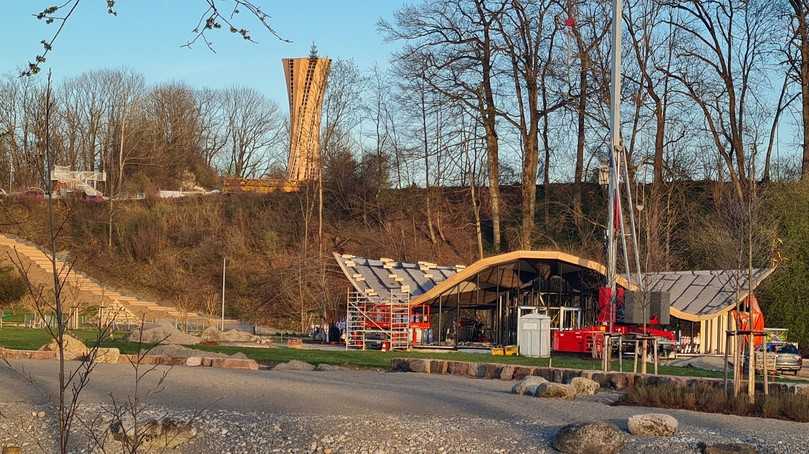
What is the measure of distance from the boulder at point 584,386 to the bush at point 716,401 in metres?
1.00

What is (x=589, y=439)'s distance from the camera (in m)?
12.4

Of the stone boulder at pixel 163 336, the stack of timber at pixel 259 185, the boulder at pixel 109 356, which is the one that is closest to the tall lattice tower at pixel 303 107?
the stack of timber at pixel 259 185

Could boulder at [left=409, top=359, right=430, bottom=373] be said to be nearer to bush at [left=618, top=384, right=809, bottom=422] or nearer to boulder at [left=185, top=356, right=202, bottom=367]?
boulder at [left=185, top=356, right=202, bottom=367]

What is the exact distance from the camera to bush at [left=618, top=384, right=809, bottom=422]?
50.9ft

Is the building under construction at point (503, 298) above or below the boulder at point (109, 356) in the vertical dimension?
above

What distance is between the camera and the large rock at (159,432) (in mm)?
12336

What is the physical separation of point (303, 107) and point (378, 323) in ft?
105

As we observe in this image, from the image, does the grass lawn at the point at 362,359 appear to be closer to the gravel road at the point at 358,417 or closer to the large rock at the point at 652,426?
the gravel road at the point at 358,417

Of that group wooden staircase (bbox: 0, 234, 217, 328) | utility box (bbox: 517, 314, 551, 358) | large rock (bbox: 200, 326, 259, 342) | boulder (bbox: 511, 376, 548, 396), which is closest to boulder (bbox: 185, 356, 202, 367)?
boulder (bbox: 511, 376, 548, 396)

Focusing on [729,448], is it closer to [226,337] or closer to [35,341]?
[35,341]

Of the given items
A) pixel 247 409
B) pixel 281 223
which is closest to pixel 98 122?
pixel 281 223

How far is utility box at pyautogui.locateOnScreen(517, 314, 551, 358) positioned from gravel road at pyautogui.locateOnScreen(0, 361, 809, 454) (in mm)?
11459

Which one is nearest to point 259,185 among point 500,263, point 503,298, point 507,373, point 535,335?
point 503,298

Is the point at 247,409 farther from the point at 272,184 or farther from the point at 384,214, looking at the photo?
the point at 272,184
